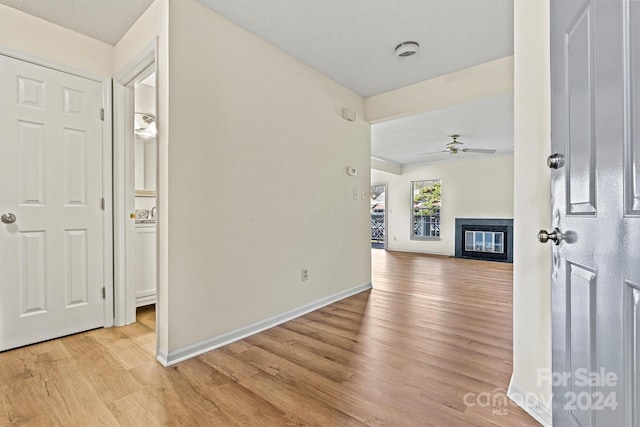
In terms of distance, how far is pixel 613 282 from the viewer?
0.74 meters

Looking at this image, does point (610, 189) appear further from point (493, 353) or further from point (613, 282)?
point (493, 353)

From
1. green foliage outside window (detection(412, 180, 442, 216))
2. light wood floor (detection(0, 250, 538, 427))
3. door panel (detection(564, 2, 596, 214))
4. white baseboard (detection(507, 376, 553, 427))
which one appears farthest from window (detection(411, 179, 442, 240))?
door panel (detection(564, 2, 596, 214))

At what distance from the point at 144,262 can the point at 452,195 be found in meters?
6.91

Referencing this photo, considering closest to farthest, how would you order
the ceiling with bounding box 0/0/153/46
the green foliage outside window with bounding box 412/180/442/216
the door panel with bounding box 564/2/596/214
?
1. the door panel with bounding box 564/2/596/214
2. the ceiling with bounding box 0/0/153/46
3. the green foliage outside window with bounding box 412/180/442/216

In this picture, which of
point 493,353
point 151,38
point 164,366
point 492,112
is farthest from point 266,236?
point 492,112

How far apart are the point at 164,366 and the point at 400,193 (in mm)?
7464

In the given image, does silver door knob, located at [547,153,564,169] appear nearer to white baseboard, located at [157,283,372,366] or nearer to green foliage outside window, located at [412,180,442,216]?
white baseboard, located at [157,283,372,366]

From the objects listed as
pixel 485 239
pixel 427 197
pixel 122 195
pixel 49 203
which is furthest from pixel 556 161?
pixel 427 197

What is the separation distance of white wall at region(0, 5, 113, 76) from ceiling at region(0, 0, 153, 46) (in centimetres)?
5

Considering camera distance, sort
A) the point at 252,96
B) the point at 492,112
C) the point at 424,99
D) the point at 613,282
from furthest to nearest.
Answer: the point at 492,112, the point at 424,99, the point at 252,96, the point at 613,282

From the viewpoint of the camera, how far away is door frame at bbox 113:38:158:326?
254 centimetres

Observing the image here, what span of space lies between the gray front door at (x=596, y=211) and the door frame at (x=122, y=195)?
2951 mm

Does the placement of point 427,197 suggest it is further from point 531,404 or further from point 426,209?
point 531,404

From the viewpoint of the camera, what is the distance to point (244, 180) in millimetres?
2367
